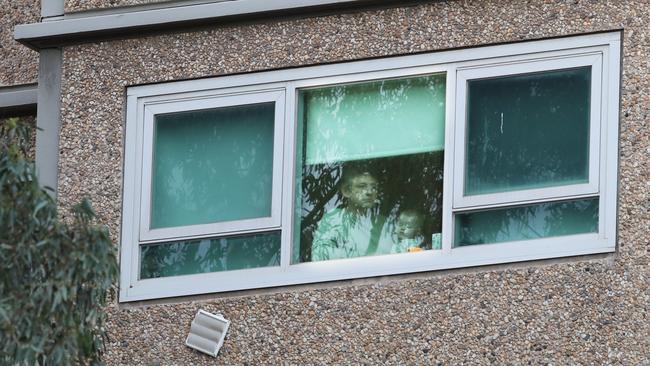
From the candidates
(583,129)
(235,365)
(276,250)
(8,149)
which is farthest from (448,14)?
(8,149)

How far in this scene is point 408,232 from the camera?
10.1m

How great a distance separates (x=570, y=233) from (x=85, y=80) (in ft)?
10.9

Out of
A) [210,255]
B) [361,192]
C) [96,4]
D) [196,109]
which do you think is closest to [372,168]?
[361,192]

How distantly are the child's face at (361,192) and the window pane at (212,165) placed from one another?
501 millimetres

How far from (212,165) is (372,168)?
3.48 ft

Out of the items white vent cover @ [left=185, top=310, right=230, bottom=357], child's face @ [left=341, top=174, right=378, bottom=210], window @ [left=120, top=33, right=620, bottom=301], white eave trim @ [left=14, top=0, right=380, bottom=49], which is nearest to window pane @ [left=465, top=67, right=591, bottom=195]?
window @ [left=120, top=33, right=620, bottom=301]

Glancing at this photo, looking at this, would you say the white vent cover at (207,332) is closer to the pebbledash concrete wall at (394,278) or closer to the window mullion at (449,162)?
the pebbledash concrete wall at (394,278)

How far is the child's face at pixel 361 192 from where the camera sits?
1022 cm

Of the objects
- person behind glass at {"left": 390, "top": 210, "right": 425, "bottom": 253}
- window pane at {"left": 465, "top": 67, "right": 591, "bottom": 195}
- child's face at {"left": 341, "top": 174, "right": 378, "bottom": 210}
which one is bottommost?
person behind glass at {"left": 390, "top": 210, "right": 425, "bottom": 253}

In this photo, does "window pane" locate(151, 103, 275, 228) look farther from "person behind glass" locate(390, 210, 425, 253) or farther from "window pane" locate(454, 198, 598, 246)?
"window pane" locate(454, 198, 598, 246)

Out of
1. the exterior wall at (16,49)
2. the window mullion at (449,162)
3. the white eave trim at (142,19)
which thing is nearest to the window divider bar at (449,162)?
the window mullion at (449,162)

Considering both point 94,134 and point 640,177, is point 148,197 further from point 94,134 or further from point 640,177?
point 640,177

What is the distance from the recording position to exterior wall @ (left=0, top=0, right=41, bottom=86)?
11.8 metres

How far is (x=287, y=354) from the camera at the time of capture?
9.92m
